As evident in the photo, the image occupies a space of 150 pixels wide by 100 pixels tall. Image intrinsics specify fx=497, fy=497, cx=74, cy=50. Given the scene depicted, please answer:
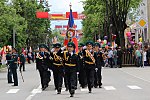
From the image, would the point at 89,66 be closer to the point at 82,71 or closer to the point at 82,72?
the point at 82,71

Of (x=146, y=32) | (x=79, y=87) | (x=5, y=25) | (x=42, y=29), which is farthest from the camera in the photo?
(x=42, y=29)

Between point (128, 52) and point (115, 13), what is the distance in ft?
16.2

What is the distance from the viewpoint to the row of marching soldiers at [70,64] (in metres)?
17.8

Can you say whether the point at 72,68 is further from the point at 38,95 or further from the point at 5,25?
the point at 5,25

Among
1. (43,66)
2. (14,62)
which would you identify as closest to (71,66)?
(43,66)

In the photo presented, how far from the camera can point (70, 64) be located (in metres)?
17.8

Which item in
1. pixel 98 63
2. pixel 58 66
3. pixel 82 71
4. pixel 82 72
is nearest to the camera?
pixel 58 66

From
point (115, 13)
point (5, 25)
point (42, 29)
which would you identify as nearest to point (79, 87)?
point (5, 25)

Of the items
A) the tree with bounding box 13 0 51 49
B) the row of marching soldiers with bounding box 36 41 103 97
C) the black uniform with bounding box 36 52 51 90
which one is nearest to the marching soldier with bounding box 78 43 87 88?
the row of marching soldiers with bounding box 36 41 103 97

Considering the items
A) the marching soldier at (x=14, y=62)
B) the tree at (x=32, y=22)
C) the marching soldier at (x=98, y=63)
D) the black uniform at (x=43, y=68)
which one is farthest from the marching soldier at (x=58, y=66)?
the tree at (x=32, y=22)

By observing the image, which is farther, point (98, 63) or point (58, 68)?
point (98, 63)

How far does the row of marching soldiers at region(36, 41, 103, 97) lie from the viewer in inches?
700

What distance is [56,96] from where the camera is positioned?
1792 cm

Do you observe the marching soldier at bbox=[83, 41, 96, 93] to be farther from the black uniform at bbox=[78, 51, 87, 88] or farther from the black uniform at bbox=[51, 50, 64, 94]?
the black uniform at bbox=[51, 50, 64, 94]
